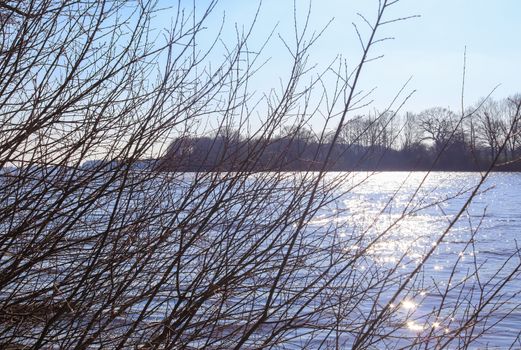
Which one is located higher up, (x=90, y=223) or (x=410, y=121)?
(x=410, y=121)

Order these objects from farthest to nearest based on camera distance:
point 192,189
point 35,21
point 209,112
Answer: point 209,112
point 35,21
point 192,189

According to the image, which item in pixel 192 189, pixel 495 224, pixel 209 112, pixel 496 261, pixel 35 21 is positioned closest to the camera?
pixel 192 189

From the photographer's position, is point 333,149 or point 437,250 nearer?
point 333,149

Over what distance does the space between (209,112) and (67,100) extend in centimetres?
67

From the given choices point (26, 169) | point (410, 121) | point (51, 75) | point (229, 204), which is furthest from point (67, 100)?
point (410, 121)

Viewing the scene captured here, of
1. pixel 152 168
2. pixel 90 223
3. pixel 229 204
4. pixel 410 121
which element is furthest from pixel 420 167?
pixel 90 223

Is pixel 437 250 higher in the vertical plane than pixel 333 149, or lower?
lower

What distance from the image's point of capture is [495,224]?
21703 millimetres

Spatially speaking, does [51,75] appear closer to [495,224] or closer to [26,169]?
[26,169]

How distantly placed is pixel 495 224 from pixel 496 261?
8.66 metres

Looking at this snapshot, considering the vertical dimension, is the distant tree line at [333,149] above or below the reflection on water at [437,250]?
above

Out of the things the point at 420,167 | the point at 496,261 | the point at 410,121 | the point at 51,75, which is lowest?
the point at 496,261

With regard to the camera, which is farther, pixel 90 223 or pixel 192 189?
pixel 90 223

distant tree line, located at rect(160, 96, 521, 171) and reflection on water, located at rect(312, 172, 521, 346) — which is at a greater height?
distant tree line, located at rect(160, 96, 521, 171)
